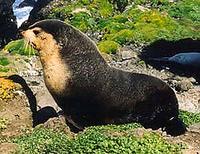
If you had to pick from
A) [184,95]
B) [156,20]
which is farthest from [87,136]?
[156,20]

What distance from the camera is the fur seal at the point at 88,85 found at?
11.1 metres

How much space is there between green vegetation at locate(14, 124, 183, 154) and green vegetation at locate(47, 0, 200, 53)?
38.7 feet

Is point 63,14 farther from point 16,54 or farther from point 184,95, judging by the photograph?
point 184,95

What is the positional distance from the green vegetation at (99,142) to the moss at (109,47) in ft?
37.9

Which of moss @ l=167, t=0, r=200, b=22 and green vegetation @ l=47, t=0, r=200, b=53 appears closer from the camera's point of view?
green vegetation @ l=47, t=0, r=200, b=53

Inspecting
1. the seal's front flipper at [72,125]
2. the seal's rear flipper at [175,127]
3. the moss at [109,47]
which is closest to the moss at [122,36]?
the moss at [109,47]

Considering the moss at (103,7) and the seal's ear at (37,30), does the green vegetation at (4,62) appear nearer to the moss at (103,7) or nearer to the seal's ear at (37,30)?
the seal's ear at (37,30)

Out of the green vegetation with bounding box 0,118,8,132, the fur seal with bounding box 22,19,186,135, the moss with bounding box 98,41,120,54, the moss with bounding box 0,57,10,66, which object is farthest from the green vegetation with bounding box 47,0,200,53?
the fur seal with bounding box 22,19,186,135

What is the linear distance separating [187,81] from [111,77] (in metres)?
8.58

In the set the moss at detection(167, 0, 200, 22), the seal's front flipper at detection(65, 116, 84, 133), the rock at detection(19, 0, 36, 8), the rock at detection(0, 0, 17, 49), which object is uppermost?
the seal's front flipper at detection(65, 116, 84, 133)

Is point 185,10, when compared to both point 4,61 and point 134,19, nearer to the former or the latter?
point 134,19

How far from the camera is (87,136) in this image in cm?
1220

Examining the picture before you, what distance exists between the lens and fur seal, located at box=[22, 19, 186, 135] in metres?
11.1

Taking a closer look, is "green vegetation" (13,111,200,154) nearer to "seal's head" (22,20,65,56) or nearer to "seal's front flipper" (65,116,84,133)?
"seal's front flipper" (65,116,84,133)
